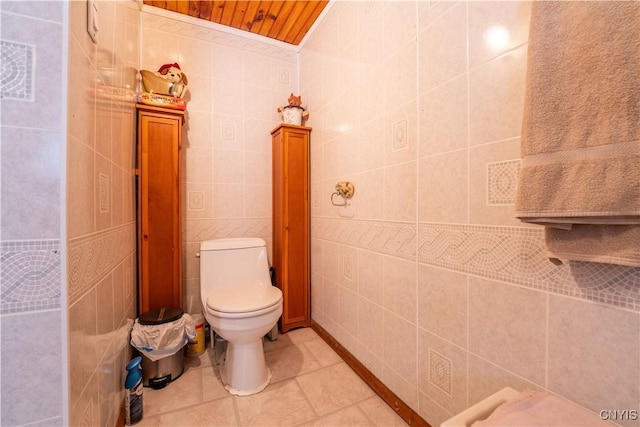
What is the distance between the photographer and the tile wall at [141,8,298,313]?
189cm

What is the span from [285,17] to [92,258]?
76.8 inches

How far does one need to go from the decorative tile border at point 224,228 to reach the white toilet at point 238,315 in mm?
184

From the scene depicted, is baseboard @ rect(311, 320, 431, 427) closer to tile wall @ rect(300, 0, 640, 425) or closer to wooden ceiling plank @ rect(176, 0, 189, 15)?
tile wall @ rect(300, 0, 640, 425)

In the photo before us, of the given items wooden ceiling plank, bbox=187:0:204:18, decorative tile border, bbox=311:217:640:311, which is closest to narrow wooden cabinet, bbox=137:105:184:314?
wooden ceiling plank, bbox=187:0:204:18

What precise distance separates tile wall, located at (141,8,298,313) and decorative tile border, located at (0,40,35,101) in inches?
52.3

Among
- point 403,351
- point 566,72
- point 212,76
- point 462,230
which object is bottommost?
point 403,351

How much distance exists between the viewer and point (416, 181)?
1.11 meters

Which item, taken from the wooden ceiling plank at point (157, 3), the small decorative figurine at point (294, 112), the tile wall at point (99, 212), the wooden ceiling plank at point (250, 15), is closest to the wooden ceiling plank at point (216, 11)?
the wooden ceiling plank at point (250, 15)

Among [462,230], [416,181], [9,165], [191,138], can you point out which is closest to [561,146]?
[462,230]

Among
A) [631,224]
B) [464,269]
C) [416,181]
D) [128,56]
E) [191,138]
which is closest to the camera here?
[631,224]

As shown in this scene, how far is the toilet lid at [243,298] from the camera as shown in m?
1.32

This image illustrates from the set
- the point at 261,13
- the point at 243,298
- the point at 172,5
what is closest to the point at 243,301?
the point at 243,298

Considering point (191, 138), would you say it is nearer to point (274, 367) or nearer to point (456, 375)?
point (274, 367)

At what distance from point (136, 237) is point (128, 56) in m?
1.01
